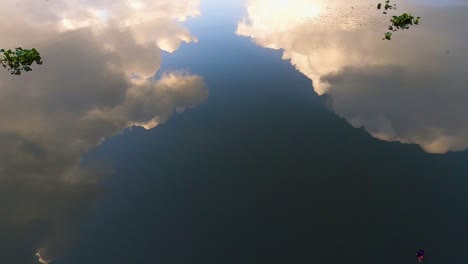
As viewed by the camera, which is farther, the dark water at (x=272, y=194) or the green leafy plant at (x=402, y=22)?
the green leafy plant at (x=402, y=22)

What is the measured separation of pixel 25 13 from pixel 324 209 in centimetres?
5152

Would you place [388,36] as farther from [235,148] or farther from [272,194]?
[272,194]

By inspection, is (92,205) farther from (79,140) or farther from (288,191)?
(288,191)

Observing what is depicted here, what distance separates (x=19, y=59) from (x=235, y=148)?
2485 cm

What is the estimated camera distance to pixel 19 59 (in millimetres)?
31469

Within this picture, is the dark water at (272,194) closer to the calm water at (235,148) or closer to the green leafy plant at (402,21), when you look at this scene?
the calm water at (235,148)

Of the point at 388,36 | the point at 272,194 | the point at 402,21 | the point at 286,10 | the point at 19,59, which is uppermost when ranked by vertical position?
the point at 286,10

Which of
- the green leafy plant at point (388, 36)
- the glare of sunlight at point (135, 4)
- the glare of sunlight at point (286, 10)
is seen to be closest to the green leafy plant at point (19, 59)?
the glare of sunlight at point (135, 4)

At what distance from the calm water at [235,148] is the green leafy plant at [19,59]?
1182 mm

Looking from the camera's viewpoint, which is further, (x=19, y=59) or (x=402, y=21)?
(x=402, y=21)

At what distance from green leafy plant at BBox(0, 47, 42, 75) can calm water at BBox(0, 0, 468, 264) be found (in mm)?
1182

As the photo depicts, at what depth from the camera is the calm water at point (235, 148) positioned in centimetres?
1586

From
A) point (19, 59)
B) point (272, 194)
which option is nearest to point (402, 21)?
point (272, 194)

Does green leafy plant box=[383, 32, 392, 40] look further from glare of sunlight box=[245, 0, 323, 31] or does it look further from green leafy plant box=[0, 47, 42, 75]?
green leafy plant box=[0, 47, 42, 75]
